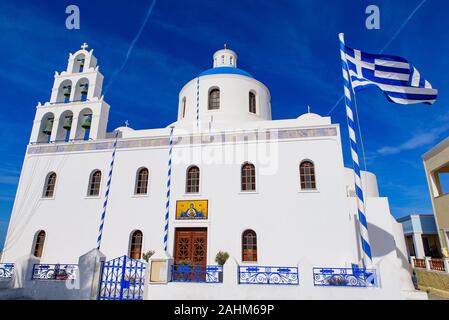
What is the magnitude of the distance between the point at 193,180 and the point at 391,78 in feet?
29.5

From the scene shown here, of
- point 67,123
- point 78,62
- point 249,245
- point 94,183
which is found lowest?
point 249,245

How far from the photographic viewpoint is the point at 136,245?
41.6 ft

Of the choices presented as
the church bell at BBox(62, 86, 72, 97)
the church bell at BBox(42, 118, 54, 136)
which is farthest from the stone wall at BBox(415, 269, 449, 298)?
the church bell at BBox(62, 86, 72, 97)

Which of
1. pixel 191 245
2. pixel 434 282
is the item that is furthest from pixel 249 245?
pixel 434 282

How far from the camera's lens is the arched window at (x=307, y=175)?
39.4ft

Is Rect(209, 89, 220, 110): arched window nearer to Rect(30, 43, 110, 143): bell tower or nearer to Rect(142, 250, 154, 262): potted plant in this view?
Rect(30, 43, 110, 143): bell tower

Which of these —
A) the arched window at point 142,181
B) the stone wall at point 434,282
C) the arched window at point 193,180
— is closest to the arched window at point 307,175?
the arched window at point 193,180

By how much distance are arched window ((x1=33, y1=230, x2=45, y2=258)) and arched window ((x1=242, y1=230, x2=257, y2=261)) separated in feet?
33.1

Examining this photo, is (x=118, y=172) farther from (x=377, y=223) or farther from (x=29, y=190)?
(x=377, y=223)

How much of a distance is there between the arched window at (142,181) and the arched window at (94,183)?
7.10 ft

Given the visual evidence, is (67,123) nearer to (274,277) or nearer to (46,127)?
(46,127)

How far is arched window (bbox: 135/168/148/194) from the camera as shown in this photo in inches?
532
